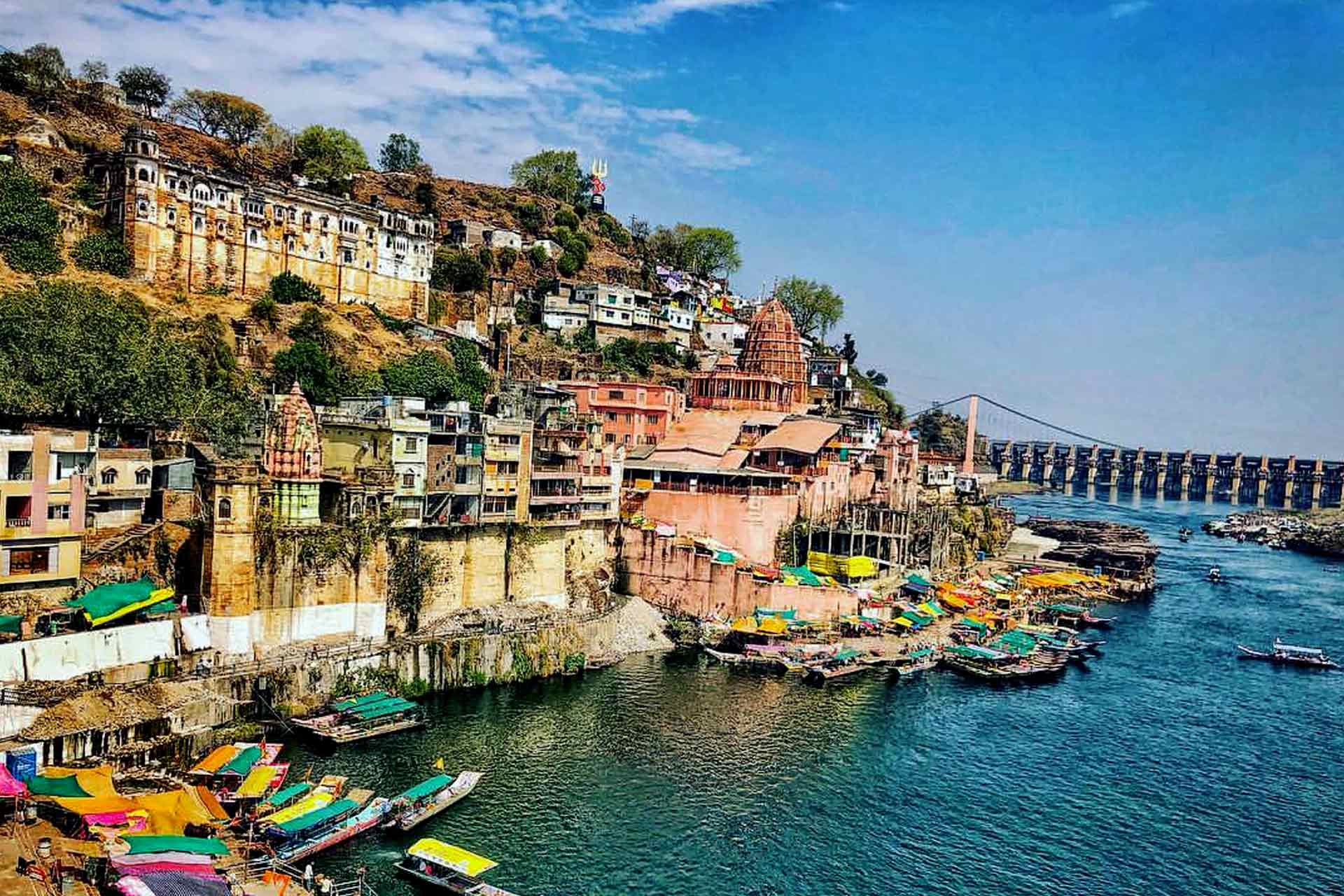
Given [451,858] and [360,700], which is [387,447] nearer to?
[360,700]

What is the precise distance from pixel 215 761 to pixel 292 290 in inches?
1717

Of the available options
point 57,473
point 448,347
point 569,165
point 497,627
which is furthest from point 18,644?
point 569,165

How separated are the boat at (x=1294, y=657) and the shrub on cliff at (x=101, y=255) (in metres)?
70.3

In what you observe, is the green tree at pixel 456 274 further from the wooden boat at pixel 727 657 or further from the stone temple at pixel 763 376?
the wooden boat at pixel 727 657

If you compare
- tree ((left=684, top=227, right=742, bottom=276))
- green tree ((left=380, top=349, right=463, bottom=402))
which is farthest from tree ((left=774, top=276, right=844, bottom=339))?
green tree ((left=380, top=349, right=463, bottom=402))

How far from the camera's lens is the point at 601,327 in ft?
311

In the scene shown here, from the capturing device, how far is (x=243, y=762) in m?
31.7

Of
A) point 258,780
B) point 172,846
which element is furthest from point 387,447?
point 172,846

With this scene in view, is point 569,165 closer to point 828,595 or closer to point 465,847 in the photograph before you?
point 828,595

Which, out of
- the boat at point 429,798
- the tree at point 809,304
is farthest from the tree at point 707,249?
the boat at point 429,798

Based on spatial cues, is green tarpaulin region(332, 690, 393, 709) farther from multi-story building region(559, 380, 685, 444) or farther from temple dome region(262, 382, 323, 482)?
multi-story building region(559, 380, 685, 444)

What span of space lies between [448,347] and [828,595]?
35.3 m

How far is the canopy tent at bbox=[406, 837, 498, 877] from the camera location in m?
27.5

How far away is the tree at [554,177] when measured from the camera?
127 metres
